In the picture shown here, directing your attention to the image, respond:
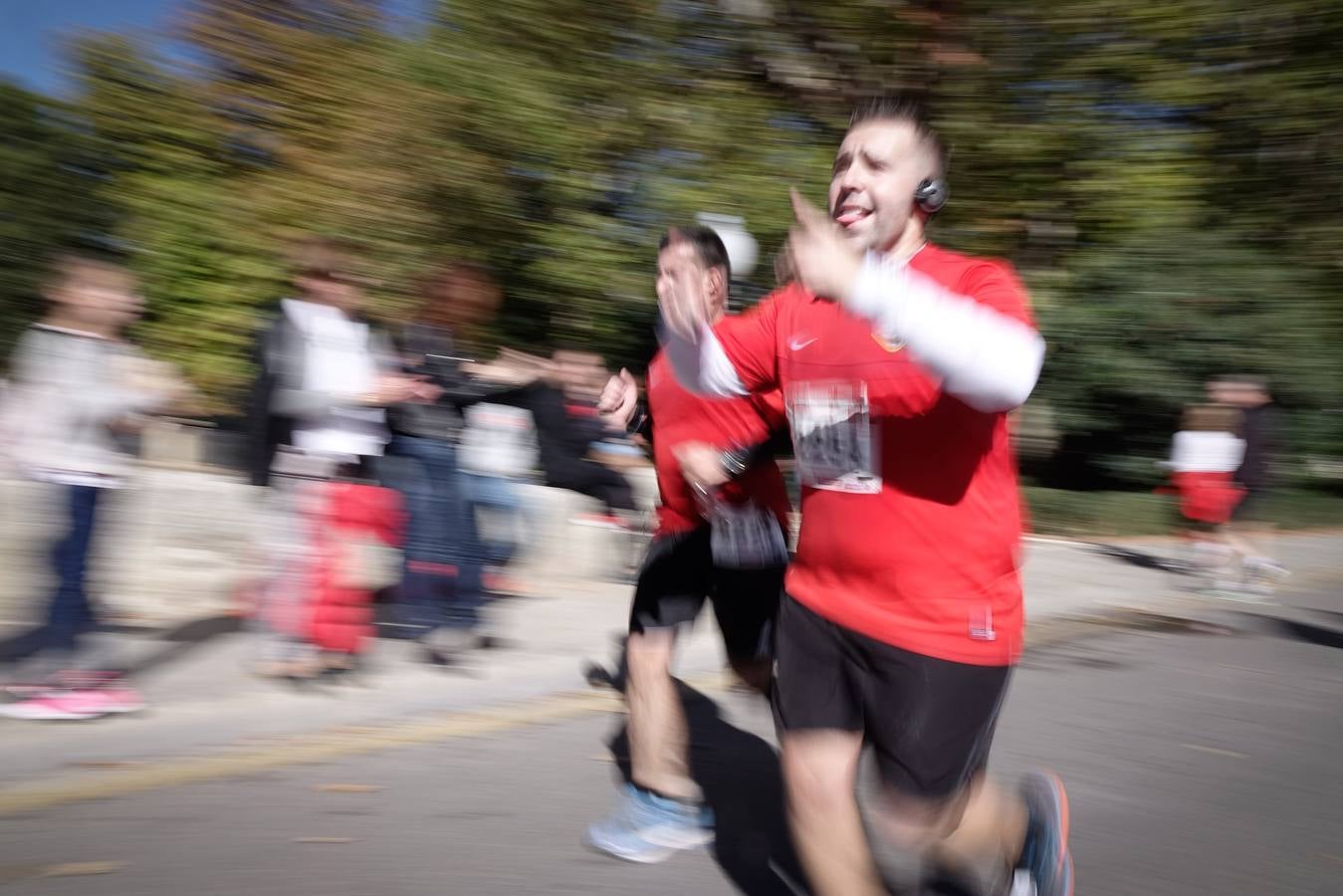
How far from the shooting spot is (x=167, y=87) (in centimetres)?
1734

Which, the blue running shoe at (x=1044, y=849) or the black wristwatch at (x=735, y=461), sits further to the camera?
the black wristwatch at (x=735, y=461)

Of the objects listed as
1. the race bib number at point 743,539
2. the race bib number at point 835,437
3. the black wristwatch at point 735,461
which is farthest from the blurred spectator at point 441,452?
the race bib number at point 835,437

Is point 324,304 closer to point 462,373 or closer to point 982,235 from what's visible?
point 462,373

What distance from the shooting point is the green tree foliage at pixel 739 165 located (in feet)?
41.6

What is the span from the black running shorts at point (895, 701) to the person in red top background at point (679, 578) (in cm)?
82

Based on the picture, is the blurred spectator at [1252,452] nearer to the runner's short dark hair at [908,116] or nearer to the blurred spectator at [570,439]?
the blurred spectator at [570,439]

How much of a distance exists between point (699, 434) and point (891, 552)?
4.07 feet

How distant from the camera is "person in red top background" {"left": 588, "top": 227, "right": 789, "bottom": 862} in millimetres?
3627

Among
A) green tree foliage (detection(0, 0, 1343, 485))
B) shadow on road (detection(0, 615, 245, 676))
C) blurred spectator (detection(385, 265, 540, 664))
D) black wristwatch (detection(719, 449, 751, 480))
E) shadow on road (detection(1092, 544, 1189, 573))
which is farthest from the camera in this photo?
green tree foliage (detection(0, 0, 1343, 485))

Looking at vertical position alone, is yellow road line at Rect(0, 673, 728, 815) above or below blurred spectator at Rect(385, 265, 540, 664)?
below

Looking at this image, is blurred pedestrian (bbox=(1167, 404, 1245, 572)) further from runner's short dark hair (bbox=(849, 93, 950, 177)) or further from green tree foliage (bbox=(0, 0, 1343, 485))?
runner's short dark hair (bbox=(849, 93, 950, 177))

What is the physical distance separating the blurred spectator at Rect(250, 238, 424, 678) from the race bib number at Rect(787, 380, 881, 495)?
10.3 ft

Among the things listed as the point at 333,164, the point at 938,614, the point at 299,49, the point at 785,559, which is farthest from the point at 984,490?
the point at 299,49

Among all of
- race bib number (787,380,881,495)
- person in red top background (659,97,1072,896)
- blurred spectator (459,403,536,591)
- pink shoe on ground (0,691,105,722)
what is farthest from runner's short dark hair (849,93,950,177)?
blurred spectator (459,403,536,591)
